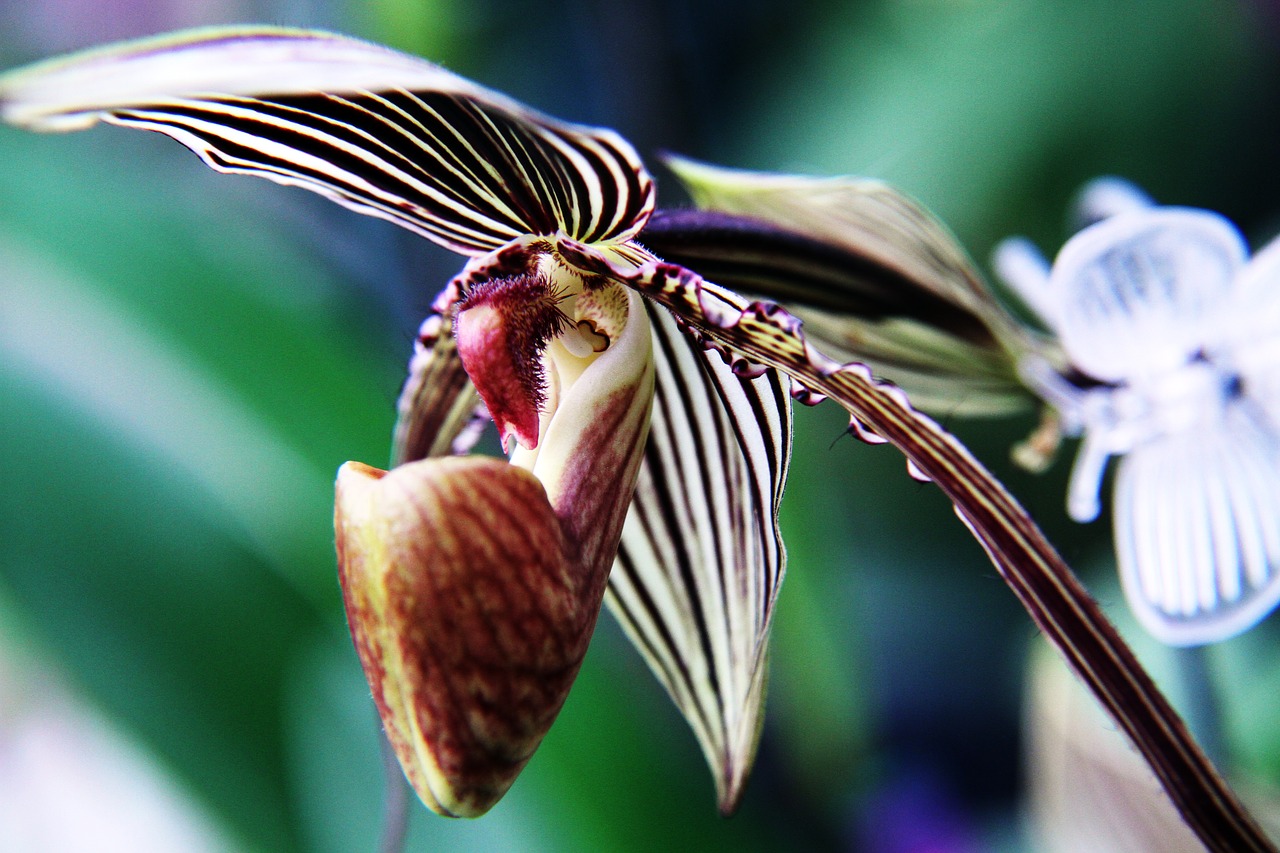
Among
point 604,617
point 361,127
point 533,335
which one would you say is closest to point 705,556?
point 533,335

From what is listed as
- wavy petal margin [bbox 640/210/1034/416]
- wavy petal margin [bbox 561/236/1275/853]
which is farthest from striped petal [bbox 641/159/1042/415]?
wavy petal margin [bbox 561/236/1275/853]

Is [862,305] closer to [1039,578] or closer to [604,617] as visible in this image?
[1039,578]

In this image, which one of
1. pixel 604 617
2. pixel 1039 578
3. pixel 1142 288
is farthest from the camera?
pixel 604 617

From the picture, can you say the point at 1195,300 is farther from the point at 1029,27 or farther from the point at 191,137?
the point at 1029,27

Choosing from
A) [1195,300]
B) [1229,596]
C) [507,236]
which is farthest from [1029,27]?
[507,236]

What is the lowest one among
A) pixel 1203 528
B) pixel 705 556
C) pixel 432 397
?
pixel 1203 528

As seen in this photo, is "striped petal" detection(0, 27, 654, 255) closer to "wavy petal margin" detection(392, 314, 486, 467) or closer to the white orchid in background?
"wavy petal margin" detection(392, 314, 486, 467)

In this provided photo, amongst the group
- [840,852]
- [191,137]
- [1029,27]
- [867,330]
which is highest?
[1029,27]

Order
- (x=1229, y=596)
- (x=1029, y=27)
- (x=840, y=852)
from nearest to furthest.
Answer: (x=1229, y=596) < (x=840, y=852) < (x=1029, y=27)
